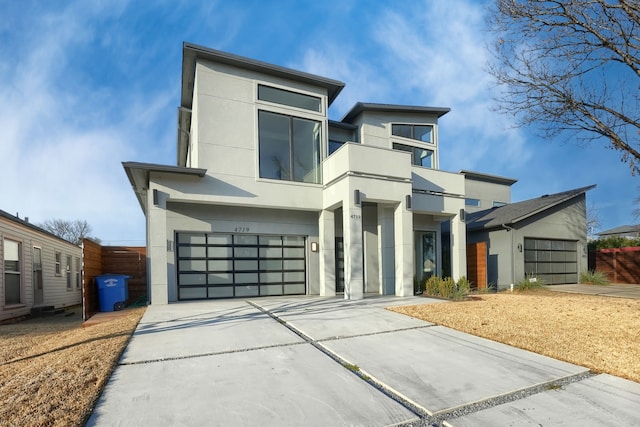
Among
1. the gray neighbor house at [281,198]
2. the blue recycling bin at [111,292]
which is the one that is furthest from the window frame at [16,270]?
the gray neighbor house at [281,198]

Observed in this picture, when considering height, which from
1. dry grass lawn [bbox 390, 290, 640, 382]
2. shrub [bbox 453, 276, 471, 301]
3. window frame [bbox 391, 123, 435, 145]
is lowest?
shrub [bbox 453, 276, 471, 301]

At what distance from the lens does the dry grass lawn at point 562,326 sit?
401 centimetres

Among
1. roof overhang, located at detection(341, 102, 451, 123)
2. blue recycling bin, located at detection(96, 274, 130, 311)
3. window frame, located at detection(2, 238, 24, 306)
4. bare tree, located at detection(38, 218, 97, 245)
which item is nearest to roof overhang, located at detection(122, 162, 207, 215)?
blue recycling bin, located at detection(96, 274, 130, 311)

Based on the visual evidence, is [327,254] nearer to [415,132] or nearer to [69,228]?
[415,132]

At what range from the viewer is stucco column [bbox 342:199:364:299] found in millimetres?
9328

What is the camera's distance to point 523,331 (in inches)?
211

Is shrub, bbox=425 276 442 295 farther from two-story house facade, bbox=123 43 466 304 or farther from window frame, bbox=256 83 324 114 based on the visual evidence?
window frame, bbox=256 83 324 114

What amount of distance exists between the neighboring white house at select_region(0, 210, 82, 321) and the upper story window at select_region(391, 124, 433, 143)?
12916mm

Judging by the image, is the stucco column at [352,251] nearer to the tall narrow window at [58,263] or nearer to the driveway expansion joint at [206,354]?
the driveway expansion joint at [206,354]

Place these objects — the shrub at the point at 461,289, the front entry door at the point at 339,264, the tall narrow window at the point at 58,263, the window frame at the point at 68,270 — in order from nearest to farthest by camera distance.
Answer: the shrub at the point at 461,289 < the front entry door at the point at 339,264 < the tall narrow window at the point at 58,263 < the window frame at the point at 68,270

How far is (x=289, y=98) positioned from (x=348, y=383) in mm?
9479

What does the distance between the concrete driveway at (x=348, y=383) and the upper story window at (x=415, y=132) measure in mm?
9474

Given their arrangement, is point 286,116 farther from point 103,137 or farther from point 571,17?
point 103,137

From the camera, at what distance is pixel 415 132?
1352 cm
